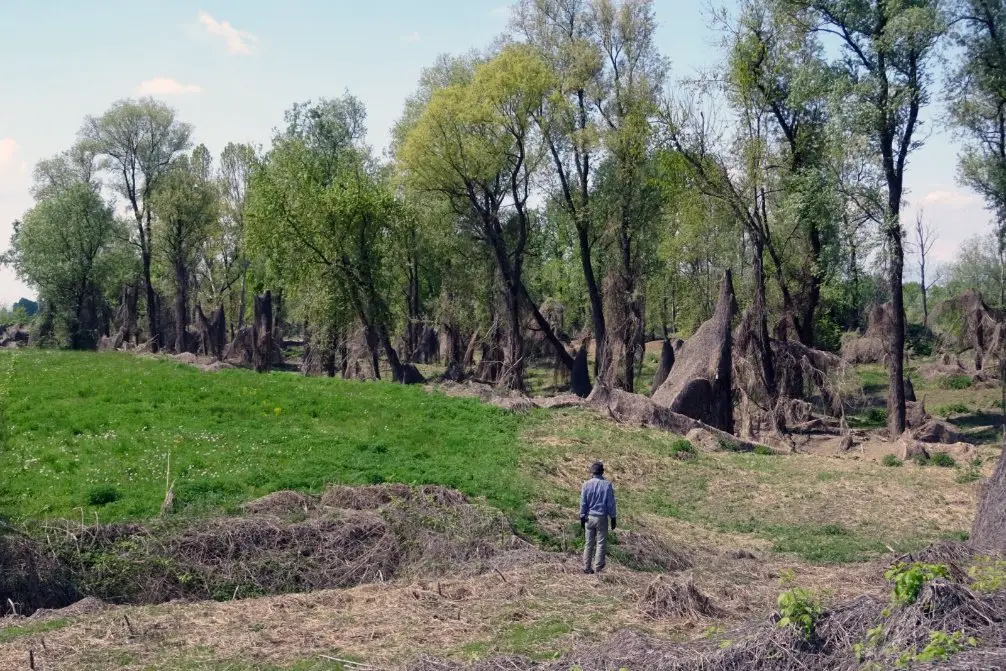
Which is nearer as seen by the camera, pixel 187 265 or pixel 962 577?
pixel 962 577

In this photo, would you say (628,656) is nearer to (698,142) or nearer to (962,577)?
(962,577)

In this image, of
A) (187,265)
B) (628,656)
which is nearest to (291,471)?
(628,656)

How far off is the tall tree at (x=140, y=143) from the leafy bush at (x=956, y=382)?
40.1 m

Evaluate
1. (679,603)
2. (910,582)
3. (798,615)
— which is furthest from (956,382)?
(798,615)

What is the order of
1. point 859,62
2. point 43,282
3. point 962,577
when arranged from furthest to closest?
1. point 43,282
2. point 859,62
3. point 962,577

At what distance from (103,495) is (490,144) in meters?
22.2

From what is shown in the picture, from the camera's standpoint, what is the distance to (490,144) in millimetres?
35250

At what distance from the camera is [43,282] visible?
54125 mm

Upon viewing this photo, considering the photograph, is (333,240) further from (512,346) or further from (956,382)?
(956,382)

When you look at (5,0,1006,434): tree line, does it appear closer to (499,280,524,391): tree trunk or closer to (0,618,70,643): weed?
(499,280,524,391): tree trunk

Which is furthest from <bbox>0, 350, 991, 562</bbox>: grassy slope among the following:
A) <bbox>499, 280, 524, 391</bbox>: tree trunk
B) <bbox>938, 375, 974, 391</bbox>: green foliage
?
<bbox>938, 375, 974, 391</bbox>: green foliage

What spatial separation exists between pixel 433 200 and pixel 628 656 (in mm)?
34291

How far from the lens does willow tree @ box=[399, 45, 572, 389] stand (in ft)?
113

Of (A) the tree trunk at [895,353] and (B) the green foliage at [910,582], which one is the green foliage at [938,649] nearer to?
(B) the green foliage at [910,582]
